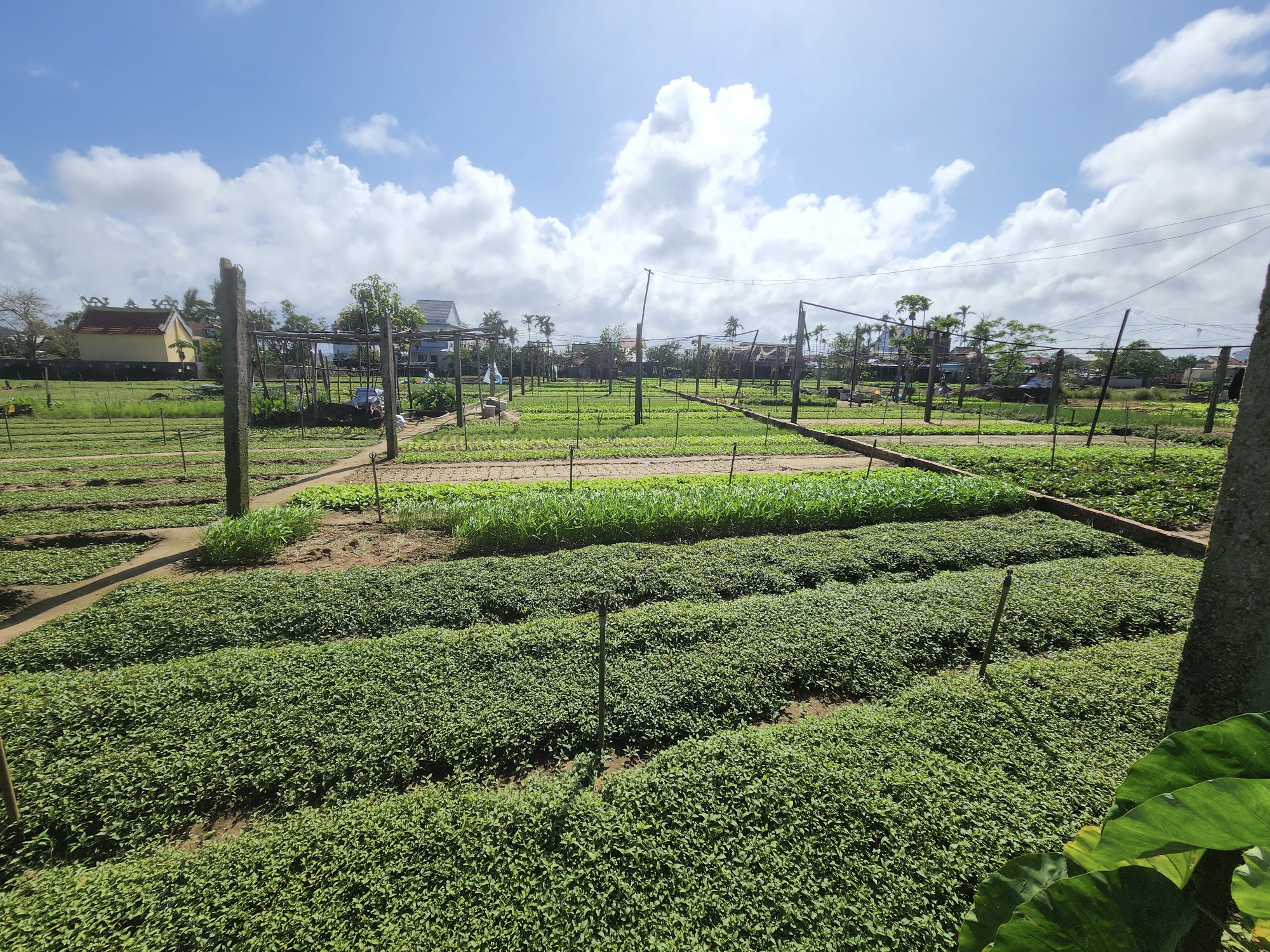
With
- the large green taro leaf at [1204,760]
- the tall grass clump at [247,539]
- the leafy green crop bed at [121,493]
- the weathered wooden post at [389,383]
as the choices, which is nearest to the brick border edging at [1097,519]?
the large green taro leaf at [1204,760]

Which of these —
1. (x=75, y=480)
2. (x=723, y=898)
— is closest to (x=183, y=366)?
(x=75, y=480)

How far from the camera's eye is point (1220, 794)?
2.26 feet

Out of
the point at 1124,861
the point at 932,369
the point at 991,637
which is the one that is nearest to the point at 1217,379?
the point at 932,369

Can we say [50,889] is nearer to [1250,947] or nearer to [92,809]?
[92,809]

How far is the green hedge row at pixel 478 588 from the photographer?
5.21m

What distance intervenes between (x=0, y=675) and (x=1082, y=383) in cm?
6800

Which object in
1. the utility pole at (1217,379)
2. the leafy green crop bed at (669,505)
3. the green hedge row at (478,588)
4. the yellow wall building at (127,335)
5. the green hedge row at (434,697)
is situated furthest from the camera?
the yellow wall building at (127,335)

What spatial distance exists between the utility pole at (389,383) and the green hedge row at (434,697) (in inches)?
427

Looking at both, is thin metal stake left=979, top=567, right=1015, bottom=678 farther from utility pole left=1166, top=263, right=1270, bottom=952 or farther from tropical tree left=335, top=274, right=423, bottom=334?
tropical tree left=335, top=274, right=423, bottom=334

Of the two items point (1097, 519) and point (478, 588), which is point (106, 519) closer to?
point (478, 588)

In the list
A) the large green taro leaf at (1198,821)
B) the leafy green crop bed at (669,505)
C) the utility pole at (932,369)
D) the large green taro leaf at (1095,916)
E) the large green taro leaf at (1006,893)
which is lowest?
the leafy green crop bed at (669,505)

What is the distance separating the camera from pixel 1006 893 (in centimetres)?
117

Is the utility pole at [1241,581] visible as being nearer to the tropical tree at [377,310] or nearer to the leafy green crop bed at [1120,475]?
the leafy green crop bed at [1120,475]

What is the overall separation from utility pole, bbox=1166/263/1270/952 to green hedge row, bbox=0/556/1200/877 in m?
2.48
